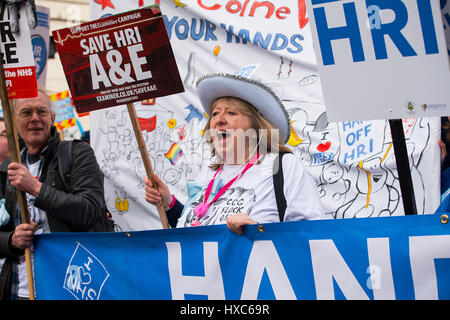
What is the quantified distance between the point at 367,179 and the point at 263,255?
1.40m

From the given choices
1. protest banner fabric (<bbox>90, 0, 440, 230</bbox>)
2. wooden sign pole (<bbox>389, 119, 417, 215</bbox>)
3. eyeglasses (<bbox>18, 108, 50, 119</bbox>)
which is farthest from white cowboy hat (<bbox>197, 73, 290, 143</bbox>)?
eyeglasses (<bbox>18, 108, 50, 119</bbox>)

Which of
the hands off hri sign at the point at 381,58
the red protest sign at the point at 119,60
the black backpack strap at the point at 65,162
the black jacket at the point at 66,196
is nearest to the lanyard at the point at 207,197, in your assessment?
the red protest sign at the point at 119,60

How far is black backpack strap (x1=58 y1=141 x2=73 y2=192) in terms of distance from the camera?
2.87 metres

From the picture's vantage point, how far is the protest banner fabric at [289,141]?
3.12 metres

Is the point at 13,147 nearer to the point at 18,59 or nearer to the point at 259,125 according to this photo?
the point at 18,59

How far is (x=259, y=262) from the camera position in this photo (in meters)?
2.02

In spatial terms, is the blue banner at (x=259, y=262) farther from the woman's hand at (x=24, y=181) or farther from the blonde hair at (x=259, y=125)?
the blonde hair at (x=259, y=125)

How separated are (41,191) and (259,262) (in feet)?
4.20

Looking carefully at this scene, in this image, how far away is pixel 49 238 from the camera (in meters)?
2.74

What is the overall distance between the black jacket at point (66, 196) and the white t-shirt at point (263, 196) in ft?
2.12

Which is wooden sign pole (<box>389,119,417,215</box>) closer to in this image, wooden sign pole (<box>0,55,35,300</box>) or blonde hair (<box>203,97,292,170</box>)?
blonde hair (<box>203,97,292,170</box>)

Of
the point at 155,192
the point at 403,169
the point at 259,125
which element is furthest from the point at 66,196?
the point at 403,169

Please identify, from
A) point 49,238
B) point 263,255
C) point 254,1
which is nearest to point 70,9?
point 254,1
